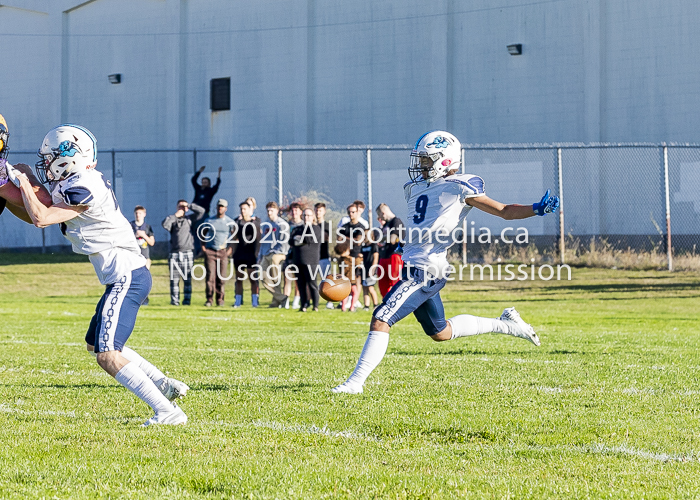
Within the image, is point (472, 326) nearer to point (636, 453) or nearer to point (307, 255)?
point (636, 453)

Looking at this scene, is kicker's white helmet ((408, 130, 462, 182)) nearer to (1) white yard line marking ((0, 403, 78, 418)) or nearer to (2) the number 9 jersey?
(2) the number 9 jersey

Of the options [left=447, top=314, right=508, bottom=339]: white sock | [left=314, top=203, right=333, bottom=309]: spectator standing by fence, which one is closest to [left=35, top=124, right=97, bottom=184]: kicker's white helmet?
[left=447, top=314, right=508, bottom=339]: white sock

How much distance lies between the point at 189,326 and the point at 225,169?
14.1m

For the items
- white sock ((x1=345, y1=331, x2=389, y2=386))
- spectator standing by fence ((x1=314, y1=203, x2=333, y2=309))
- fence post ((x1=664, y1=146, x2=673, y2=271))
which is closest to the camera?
white sock ((x1=345, y1=331, x2=389, y2=386))

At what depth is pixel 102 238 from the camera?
5.16 metres

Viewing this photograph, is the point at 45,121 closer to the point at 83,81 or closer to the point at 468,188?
the point at 83,81

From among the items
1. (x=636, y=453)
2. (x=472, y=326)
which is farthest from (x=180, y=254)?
(x=636, y=453)

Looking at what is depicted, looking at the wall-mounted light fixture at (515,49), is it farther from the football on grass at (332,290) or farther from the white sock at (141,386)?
the white sock at (141,386)

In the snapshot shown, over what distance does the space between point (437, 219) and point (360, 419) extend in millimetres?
1761

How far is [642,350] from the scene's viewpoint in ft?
28.8

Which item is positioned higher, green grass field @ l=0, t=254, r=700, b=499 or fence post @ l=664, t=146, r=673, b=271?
fence post @ l=664, t=146, r=673, b=271

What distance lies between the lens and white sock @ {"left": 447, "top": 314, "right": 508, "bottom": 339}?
6895 mm

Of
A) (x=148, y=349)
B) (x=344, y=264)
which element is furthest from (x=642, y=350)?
(x=344, y=264)

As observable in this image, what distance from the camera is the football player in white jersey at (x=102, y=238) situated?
4980mm
